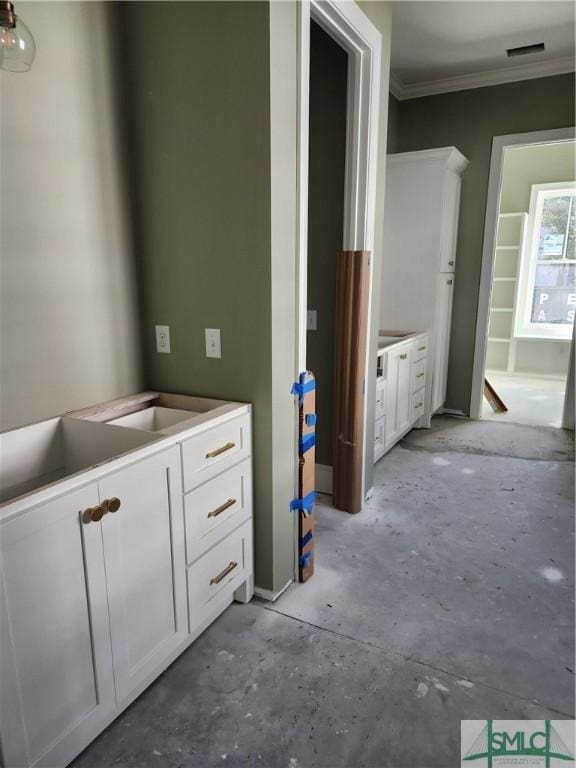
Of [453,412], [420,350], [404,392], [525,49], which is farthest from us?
[453,412]

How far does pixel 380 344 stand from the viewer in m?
3.50

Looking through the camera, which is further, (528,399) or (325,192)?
(528,399)

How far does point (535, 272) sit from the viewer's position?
630 centimetres

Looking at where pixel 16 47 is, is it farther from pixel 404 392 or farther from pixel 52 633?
pixel 404 392

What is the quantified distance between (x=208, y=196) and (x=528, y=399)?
4564mm

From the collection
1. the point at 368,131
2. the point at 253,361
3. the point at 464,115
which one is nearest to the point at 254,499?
the point at 253,361

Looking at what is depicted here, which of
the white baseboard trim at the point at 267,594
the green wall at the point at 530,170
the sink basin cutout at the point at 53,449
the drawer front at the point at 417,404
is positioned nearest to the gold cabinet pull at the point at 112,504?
the sink basin cutout at the point at 53,449

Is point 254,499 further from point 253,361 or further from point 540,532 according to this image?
point 540,532

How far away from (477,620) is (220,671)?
0.99 m

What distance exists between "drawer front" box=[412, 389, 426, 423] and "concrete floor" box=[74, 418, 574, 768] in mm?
1221

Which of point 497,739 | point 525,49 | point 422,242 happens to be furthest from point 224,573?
point 525,49

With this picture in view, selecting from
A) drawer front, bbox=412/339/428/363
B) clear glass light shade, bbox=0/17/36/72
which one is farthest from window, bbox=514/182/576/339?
clear glass light shade, bbox=0/17/36/72

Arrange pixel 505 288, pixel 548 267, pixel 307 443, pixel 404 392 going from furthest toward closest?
pixel 505 288
pixel 548 267
pixel 404 392
pixel 307 443

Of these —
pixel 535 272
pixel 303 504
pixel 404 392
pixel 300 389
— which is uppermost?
pixel 535 272
